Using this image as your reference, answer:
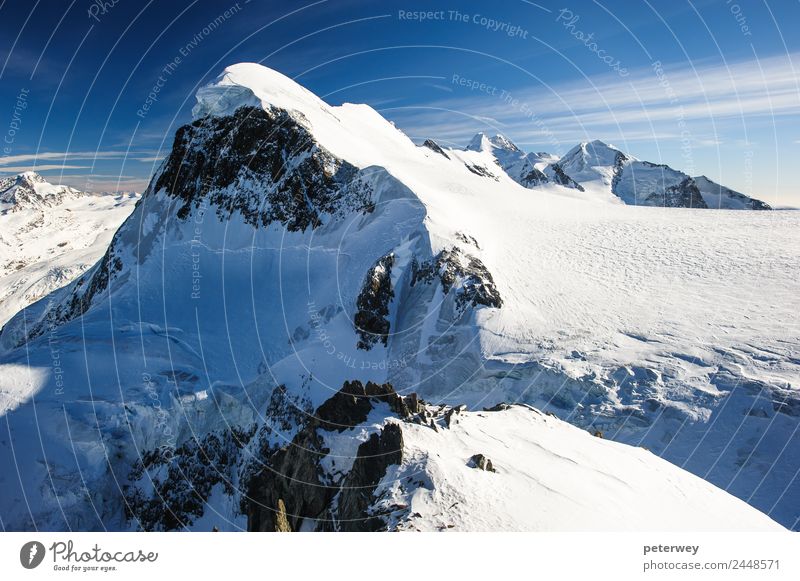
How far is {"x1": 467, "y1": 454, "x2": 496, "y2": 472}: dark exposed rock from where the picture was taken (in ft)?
46.1

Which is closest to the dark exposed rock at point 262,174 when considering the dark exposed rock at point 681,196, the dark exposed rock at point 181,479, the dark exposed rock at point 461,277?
the dark exposed rock at point 461,277

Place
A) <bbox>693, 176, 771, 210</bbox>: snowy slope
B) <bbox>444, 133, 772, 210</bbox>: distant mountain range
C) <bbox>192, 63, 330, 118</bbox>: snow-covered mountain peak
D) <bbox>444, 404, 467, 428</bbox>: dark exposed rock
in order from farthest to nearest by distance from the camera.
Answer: <bbox>444, 133, 772, 210</bbox>: distant mountain range < <bbox>693, 176, 771, 210</bbox>: snowy slope < <bbox>192, 63, 330, 118</bbox>: snow-covered mountain peak < <bbox>444, 404, 467, 428</bbox>: dark exposed rock

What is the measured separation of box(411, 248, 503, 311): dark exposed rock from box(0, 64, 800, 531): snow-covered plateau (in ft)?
0.67

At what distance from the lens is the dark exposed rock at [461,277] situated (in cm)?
3569

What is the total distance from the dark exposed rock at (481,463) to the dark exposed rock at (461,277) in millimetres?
21700

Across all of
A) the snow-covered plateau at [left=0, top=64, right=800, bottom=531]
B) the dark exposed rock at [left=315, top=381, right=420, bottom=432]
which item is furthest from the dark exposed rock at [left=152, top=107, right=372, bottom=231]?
the dark exposed rock at [left=315, top=381, right=420, bottom=432]

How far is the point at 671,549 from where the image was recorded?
353 inches

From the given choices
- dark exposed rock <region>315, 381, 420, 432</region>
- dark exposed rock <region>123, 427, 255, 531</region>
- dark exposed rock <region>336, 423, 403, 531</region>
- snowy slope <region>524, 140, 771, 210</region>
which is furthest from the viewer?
snowy slope <region>524, 140, 771, 210</region>

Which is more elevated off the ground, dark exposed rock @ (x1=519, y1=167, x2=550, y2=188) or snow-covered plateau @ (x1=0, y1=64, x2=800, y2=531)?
dark exposed rock @ (x1=519, y1=167, x2=550, y2=188)

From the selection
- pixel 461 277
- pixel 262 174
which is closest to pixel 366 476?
pixel 461 277

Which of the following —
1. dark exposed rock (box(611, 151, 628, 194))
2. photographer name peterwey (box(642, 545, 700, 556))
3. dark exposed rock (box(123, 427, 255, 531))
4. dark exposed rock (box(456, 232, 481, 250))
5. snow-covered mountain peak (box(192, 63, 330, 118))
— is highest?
dark exposed rock (box(611, 151, 628, 194))

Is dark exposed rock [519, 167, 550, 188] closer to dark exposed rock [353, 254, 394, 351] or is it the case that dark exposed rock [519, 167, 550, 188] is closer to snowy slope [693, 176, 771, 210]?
snowy slope [693, 176, 771, 210]

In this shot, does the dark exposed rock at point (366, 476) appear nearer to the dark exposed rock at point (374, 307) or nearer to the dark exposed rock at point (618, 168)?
the dark exposed rock at point (374, 307)

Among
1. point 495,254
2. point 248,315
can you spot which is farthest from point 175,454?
point 495,254
